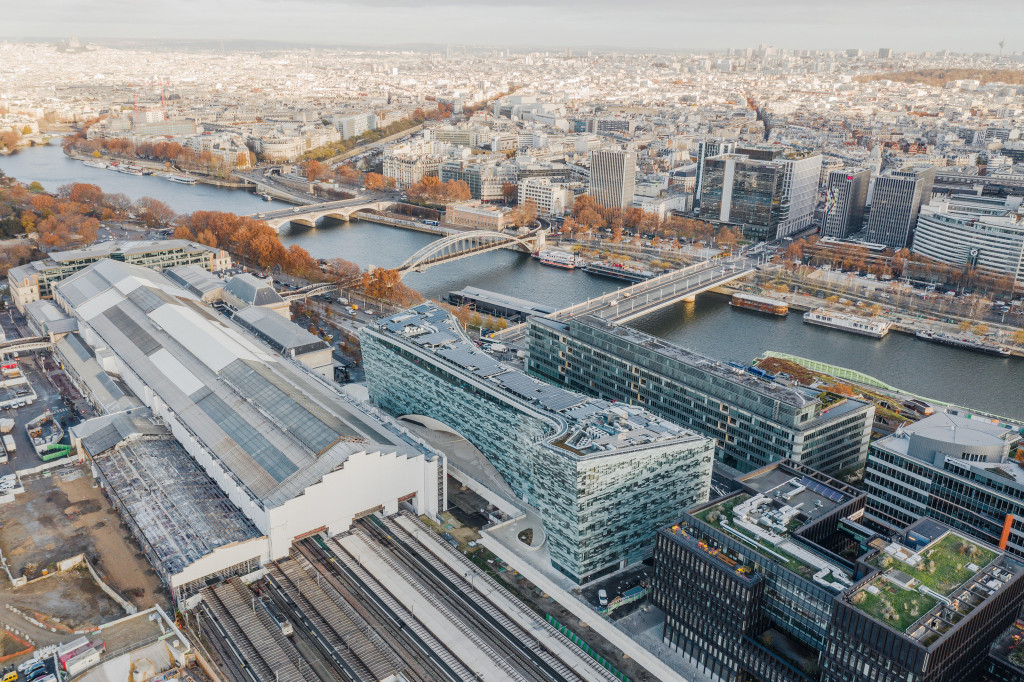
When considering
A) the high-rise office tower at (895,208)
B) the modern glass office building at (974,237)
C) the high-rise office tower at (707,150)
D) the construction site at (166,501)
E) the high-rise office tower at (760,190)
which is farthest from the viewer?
the high-rise office tower at (707,150)

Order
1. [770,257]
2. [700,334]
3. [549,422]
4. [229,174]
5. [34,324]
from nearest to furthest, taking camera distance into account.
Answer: [549,422], [34,324], [700,334], [770,257], [229,174]

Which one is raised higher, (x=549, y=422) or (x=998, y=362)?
(x=549, y=422)

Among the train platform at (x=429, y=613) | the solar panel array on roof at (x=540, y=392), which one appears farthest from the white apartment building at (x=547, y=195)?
the train platform at (x=429, y=613)

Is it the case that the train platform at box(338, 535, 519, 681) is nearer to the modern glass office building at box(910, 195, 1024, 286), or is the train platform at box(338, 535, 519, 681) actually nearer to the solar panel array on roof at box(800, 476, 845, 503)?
the solar panel array on roof at box(800, 476, 845, 503)

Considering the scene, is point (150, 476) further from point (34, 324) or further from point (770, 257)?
point (770, 257)

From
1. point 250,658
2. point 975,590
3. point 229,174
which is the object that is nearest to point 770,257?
point 975,590

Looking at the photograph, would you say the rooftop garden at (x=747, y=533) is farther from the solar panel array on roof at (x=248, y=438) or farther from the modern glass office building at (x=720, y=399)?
the solar panel array on roof at (x=248, y=438)
